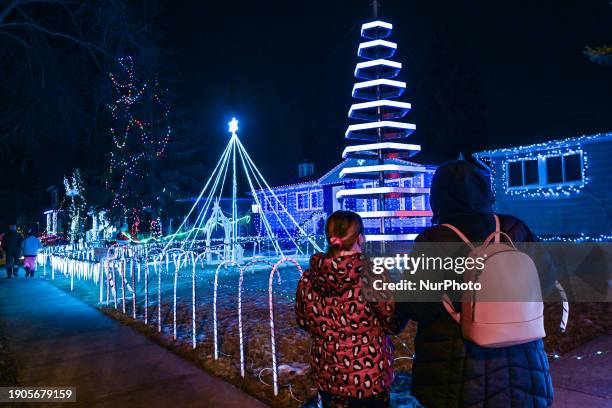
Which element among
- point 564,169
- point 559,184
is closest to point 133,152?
point 559,184

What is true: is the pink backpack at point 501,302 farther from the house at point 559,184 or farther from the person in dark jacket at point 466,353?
the house at point 559,184

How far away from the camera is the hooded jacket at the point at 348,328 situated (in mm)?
2572

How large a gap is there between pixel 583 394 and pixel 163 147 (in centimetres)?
2813

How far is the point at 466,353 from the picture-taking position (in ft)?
7.30

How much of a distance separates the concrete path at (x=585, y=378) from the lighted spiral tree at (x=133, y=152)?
25.0 m

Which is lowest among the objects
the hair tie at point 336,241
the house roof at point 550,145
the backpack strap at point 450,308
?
the backpack strap at point 450,308

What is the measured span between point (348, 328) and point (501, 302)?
3.01 feet

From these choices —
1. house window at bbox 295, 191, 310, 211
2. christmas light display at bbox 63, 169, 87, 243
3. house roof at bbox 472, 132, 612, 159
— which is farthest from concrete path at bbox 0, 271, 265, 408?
house window at bbox 295, 191, 310, 211

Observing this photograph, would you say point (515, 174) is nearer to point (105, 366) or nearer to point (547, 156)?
point (547, 156)

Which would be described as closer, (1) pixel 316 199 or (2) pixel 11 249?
(2) pixel 11 249

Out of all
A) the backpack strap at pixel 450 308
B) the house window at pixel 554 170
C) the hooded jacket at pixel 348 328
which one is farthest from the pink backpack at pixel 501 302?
the house window at pixel 554 170

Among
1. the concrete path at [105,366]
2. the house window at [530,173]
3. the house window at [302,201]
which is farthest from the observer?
the house window at [302,201]

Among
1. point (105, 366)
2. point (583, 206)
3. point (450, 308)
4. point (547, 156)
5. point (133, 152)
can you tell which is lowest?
point (105, 366)

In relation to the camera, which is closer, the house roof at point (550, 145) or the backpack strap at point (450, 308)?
the backpack strap at point (450, 308)
